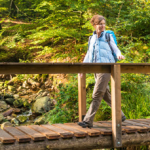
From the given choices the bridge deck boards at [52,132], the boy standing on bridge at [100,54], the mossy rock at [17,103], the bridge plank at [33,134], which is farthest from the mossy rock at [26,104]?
the boy standing on bridge at [100,54]

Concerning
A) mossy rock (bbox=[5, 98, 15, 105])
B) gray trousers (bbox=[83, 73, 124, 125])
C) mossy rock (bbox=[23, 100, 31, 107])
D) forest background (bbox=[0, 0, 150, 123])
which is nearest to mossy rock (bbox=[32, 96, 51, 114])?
forest background (bbox=[0, 0, 150, 123])

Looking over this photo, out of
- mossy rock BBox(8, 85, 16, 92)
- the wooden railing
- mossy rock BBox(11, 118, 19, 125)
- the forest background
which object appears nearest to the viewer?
the wooden railing

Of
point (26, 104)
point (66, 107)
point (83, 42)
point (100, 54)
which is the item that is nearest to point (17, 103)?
point (26, 104)

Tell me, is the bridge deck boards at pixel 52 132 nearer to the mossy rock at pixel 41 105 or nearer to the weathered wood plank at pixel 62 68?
the weathered wood plank at pixel 62 68

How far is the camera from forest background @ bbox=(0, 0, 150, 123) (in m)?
7.04

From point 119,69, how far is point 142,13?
709cm

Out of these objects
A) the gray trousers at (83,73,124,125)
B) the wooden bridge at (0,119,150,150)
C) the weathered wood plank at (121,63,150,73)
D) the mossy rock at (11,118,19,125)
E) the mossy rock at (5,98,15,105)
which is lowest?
the mossy rock at (11,118,19,125)

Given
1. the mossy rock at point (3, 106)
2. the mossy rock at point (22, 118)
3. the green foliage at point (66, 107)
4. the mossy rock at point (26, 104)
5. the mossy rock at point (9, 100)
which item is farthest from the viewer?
the mossy rock at point (9, 100)

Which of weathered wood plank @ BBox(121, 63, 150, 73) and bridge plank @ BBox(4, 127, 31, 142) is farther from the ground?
weathered wood plank @ BBox(121, 63, 150, 73)

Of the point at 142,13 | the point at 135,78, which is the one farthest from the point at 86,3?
the point at 135,78

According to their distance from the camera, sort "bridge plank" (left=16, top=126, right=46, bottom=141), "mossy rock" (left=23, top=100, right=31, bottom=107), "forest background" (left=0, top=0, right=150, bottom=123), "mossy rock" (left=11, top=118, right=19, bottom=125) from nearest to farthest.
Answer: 1. "bridge plank" (left=16, top=126, right=46, bottom=141)
2. "forest background" (left=0, top=0, right=150, bottom=123)
3. "mossy rock" (left=11, top=118, right=19, bottom=125)
4. "mossy rock" (left=23, top=100, right=31, bottom=107)

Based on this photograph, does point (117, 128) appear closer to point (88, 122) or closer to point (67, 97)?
point (88, 122)

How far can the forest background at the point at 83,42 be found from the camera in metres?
7.04

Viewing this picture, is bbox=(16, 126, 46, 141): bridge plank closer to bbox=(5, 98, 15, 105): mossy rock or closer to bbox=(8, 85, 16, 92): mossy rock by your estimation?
bbox=(5, 98, 15, 105): mossy rock
